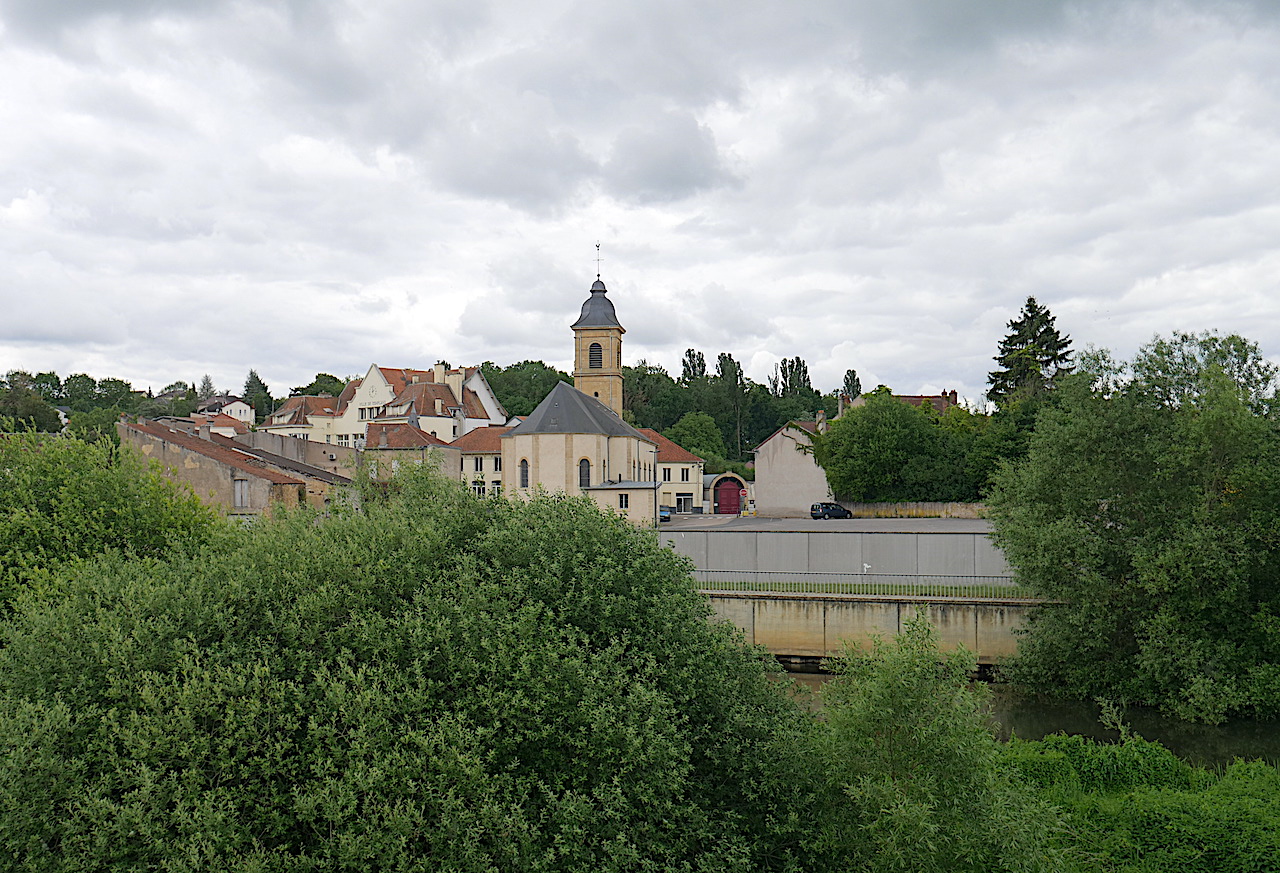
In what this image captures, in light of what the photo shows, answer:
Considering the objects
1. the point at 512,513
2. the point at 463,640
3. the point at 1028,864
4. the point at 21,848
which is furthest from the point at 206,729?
the point at 1028,864

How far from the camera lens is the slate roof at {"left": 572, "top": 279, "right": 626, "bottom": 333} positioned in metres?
71.4

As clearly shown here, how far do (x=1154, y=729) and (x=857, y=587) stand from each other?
862 cm

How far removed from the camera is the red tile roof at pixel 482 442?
6688cm

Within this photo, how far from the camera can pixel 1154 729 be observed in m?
19.7

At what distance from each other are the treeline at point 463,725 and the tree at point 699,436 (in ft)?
283

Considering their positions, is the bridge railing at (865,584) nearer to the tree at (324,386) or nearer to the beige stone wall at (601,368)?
the beige stone wall at (601,368)

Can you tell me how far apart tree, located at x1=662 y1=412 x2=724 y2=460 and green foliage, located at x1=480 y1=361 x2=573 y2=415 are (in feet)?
65.1

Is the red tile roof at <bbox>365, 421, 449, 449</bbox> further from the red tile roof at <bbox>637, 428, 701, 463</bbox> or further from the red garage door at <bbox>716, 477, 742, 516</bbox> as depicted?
the red garage door at <bbox>716, 477, 742, 516</bbox>

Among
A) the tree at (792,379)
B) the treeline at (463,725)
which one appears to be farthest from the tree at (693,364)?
the treeline at (463,725)

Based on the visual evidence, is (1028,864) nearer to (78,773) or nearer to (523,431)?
(78,773)

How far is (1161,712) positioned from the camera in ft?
66.6

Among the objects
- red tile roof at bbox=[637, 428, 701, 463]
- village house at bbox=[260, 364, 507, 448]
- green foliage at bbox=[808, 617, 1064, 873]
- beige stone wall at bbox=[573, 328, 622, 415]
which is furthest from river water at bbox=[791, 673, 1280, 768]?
village house at bbox=[260, 364, 507, 448]

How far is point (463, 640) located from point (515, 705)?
0.92 m

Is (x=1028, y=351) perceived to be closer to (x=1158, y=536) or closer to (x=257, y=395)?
(x=1158, y=536)
